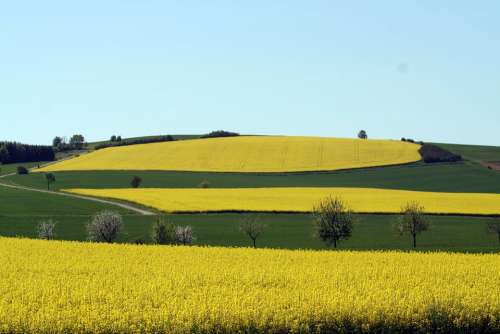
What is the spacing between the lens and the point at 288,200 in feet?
269

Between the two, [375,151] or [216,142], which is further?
[216,142]

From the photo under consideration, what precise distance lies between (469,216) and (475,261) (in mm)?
42726

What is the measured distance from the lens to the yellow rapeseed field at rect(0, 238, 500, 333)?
19.5 metres

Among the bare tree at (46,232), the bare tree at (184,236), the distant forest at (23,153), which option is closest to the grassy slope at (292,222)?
the bare tree at (184,236)

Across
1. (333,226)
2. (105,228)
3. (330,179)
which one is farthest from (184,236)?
(330,179)

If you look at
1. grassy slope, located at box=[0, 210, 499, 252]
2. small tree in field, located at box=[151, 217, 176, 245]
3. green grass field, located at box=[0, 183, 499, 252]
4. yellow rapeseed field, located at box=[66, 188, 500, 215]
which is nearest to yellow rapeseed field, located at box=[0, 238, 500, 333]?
small tree in field, located at box=[151, 217, 176, 245]

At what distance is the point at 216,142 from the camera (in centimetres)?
16188

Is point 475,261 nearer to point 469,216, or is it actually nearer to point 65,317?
point 65,317

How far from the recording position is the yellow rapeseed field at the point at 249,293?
1950 centimetres

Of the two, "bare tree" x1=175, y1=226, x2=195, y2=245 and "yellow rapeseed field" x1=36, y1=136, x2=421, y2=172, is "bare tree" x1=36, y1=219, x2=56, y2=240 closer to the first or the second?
"bare tree" x1=175, y1=226, x2=195, y2=245

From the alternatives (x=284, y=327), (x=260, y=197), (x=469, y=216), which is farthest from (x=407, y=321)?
(x=260, y=197)

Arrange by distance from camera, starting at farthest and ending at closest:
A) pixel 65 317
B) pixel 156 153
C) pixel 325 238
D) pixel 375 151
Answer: pixel 156 153 → pixel 375 151 → pixel 325 238 → pixel 65 317

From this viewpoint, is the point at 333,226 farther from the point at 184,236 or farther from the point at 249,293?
the point at 249,293

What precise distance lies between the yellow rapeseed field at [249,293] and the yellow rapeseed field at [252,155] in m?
98.5
